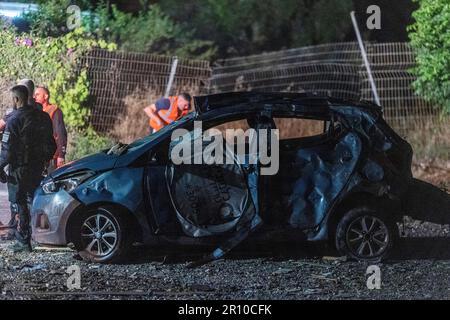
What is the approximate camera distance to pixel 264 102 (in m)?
10.9

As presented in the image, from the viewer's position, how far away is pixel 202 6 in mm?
22906

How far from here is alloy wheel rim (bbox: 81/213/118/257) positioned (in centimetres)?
1041

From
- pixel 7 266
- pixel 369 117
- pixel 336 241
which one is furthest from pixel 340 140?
pixel 7 266

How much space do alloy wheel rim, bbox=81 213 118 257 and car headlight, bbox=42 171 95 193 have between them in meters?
0.39

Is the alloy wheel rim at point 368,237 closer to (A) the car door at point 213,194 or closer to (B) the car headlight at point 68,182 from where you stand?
(A) the car door at point 213,194

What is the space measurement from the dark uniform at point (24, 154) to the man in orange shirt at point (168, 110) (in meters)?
2.69

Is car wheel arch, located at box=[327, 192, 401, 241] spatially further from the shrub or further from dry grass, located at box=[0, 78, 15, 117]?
the shrub

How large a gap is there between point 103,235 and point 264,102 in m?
2.25

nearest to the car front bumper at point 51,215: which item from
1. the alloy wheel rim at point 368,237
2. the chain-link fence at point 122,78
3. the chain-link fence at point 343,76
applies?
the alloy wheel rim at point 368,237

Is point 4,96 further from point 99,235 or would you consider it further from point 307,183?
point 307,183

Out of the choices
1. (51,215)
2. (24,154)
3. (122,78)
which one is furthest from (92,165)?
(122,78)
